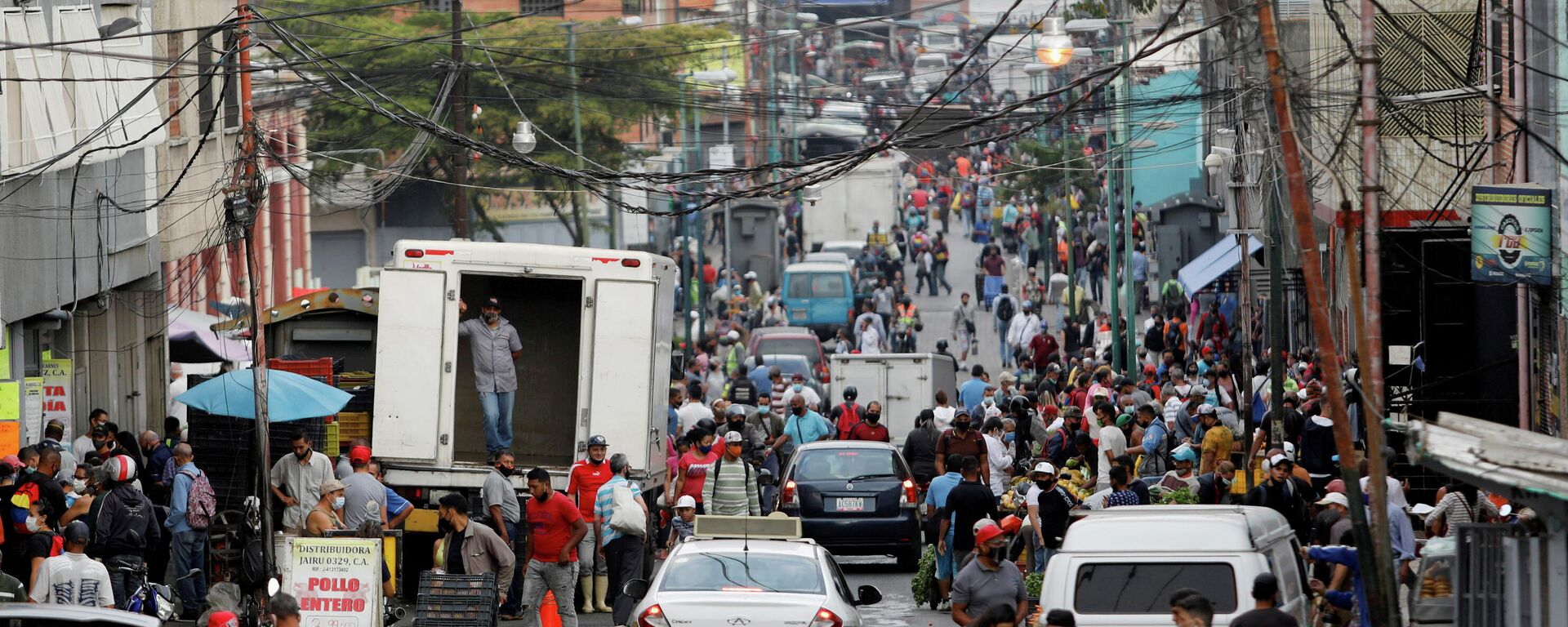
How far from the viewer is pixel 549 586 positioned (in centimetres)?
1579

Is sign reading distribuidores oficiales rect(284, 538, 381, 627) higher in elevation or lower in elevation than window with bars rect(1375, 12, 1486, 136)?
lower

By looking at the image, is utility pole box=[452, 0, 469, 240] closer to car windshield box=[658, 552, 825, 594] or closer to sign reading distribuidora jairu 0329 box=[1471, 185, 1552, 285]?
sign reading distribuidora jairu 0329 box=[1471, 185, 1552, 285]

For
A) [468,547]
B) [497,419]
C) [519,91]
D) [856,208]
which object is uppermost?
[519,91]

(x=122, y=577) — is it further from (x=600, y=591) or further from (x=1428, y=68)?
(x=1428, y=68)

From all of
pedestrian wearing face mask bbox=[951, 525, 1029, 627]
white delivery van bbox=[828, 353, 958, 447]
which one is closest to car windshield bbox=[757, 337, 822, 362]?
white delivery van bbox=[828, 353, 958, 447]

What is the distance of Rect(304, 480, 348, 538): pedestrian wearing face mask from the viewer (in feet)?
51.5

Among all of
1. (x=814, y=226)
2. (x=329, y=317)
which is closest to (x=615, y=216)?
(x=814, y=226)

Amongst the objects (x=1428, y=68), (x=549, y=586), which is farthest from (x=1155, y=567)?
(x=1428, y=68)

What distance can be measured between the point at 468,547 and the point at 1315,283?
6.80 metres

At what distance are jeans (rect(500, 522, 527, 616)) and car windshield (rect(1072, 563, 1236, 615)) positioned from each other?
20.9ft

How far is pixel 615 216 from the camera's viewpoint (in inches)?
2363

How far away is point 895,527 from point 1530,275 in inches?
250

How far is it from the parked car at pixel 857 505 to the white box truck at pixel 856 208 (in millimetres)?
51062

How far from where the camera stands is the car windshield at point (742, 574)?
1345 centimetres
